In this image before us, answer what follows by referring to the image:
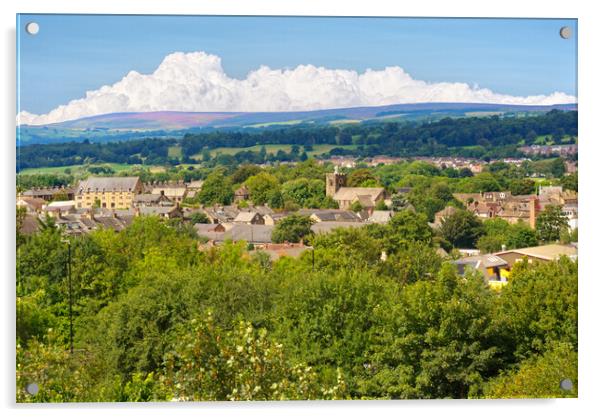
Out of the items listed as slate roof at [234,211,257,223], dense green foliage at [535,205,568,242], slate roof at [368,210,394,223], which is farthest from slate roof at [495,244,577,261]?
slate roof at [234,211,257,223]

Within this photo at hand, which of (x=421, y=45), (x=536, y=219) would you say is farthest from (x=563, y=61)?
(x=536, y=219)

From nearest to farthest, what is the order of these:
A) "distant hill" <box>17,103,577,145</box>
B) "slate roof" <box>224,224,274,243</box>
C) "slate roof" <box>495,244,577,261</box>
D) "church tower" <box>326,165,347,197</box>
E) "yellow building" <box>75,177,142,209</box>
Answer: "slate roof" <box>495,244,577,261</box> < "distant hill" <box>17,103,577,145</box> < "yellow building" <box>75,177,142,209</box> < "church tower" <box>326,165,347,197</box> < "slate roof" <box>224,224,274,243</box>

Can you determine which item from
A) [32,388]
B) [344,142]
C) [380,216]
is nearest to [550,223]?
[344,142]

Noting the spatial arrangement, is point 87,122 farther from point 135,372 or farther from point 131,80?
point 135,372

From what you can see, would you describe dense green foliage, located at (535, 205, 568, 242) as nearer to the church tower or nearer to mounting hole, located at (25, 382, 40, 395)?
the church tower

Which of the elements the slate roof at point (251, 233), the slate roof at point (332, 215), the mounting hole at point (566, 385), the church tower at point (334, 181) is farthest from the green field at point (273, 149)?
the mounting hole at point (566, 385)

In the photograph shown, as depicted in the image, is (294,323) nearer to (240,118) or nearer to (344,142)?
(344,142)

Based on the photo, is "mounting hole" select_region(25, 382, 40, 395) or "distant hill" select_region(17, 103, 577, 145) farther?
"distant hill" select_region(17, 103, 577, 145)
